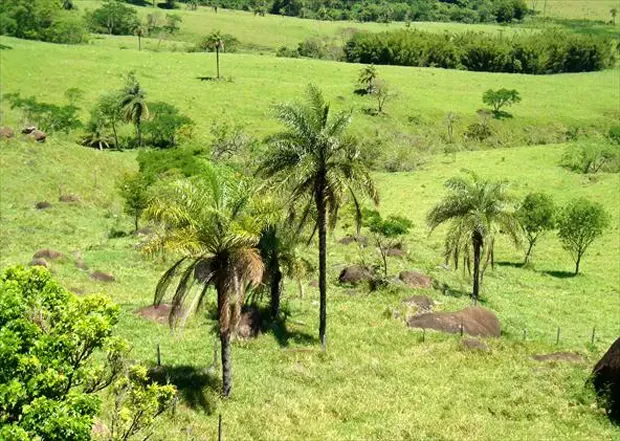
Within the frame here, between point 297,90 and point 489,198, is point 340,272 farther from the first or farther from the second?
point 297,90

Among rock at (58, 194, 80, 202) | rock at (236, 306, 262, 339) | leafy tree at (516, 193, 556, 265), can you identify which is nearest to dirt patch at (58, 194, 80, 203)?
rock at (58, 194, 80, 202)

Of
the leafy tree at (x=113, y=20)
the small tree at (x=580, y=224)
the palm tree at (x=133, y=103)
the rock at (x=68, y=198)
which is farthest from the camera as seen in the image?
the leafy tree at (x=113, y=20)

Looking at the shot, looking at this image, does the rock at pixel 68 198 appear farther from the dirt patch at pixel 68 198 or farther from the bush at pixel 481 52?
the bush at pixel 481 52

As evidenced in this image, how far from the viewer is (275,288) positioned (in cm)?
3047

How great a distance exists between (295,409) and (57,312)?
464 inches

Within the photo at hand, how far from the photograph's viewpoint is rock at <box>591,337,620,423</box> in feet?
76.9

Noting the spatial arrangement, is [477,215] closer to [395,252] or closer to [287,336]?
[395,252]

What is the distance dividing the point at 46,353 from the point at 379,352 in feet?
65.2

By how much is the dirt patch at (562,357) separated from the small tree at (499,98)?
92944 mm

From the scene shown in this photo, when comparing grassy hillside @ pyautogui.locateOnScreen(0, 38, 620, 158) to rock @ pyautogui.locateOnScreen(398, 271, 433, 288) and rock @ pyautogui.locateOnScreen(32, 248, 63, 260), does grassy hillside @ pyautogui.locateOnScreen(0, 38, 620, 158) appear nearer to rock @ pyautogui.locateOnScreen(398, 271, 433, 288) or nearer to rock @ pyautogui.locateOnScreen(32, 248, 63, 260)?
rock @ pyautogui.locateOnScreen(32, 248, 63, 260)

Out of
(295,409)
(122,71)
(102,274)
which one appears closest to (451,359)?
(295,409)

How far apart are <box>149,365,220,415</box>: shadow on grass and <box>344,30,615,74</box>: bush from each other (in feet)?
443

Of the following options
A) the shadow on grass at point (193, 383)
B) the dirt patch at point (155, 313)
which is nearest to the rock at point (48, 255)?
the dirt patch at point (155, 313)

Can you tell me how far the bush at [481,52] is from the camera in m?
150
